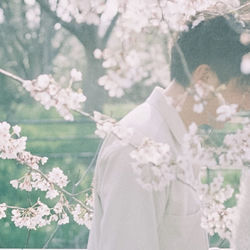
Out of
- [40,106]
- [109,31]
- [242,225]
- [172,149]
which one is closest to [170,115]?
[172,149]

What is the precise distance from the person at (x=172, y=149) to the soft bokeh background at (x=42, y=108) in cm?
228

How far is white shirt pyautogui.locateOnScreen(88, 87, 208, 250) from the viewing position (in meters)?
1.15

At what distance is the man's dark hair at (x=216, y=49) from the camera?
1354mm

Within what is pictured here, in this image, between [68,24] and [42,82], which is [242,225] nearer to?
[42,82]

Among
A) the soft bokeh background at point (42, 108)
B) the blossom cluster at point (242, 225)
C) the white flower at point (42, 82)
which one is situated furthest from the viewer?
the soft bokeh background at point (42, 108)

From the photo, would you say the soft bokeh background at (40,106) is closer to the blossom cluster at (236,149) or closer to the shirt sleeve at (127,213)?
the blossom cluster at (236,149)

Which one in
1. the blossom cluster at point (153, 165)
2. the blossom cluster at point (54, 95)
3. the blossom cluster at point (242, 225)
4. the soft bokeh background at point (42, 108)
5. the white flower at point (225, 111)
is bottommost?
the blossom cluster at point (242, 225)

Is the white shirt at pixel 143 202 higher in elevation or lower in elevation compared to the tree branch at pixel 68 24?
lower

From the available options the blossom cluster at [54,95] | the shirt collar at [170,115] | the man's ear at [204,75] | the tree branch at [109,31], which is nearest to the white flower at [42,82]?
the blossom cluster at [54,95]

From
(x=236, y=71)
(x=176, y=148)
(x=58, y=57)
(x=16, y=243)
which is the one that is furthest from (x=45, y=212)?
(x=58, y=57)

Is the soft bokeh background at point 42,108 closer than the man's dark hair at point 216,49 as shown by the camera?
No

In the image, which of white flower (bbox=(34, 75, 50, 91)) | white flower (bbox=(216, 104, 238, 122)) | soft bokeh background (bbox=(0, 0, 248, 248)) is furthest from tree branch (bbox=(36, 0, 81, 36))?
white flower (bbox=(216, 104, 238, 122))

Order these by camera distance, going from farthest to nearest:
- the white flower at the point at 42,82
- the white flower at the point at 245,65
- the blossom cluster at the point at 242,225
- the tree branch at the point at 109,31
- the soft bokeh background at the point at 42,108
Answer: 1. the soft bokeh background at the point at 42,108
2. the tree branch at the point at 109,31
3. the blossom cluster at the point at 242,225
4. the white flower at the point at 245,65
5. the white flower at the point at 42,82

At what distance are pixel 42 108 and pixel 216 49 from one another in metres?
2.98
